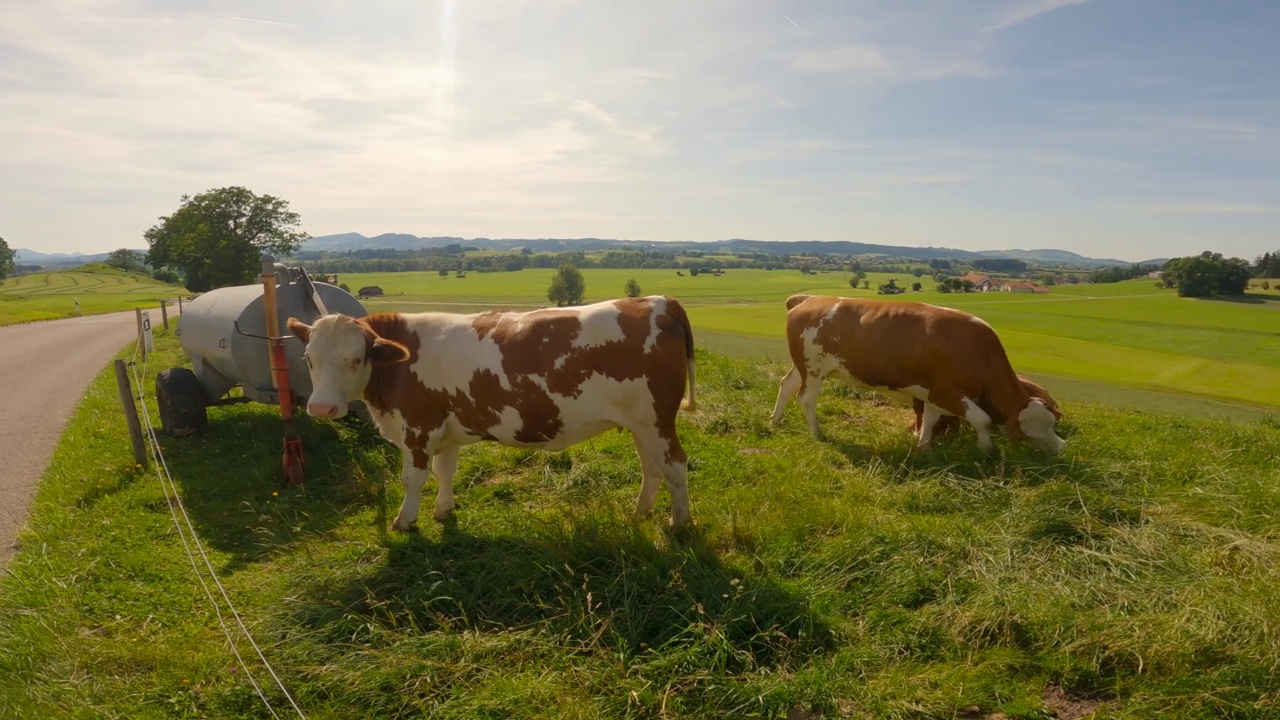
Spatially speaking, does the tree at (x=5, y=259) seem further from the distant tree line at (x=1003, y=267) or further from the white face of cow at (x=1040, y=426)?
the distant tree line at (x=1003, y=267)

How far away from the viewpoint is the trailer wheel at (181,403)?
8.84m

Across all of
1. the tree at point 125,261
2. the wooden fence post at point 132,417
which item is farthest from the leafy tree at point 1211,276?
the tree at point 125,261

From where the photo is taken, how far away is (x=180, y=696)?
12.3 feet

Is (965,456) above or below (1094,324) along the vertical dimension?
above

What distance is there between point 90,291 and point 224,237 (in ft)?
125

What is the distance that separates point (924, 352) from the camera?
27.8 feet

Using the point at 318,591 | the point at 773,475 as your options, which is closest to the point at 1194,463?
the point at 773,475

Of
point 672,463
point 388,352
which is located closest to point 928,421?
point 672,463

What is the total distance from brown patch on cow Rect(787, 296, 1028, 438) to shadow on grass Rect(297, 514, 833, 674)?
4470 millimetres

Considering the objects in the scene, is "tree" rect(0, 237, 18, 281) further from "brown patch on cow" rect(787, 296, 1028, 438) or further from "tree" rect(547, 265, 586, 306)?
"brown patch on cow" rect(787, 296, 1028, 438)

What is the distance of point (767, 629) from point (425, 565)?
2.60 meters

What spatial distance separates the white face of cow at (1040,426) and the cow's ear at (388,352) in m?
6.84

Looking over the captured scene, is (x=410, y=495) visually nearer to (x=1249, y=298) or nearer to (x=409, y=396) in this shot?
(x=409, y=396)

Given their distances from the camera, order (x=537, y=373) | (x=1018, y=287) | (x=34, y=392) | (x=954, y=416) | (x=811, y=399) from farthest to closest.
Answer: (x=1018, y=287), (x=34, y=392), (x=811, y=399), (x=954, y=416), (x=537, y=373)
